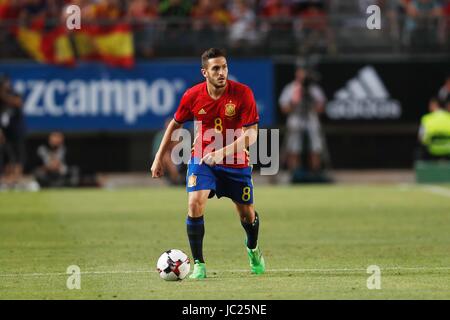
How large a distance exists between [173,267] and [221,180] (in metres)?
1.06

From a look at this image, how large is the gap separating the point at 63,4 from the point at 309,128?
6162mm

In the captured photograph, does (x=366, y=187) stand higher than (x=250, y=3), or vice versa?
(x=250, y=3)

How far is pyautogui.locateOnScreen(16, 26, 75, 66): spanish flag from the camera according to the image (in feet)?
94.1

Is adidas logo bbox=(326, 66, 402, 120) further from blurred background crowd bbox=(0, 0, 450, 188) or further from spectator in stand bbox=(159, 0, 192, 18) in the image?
spectator in stand bbox=(159, 0, 192, 18)

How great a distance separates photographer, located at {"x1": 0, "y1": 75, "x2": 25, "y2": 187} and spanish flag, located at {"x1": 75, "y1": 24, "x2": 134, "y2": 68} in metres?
2.24

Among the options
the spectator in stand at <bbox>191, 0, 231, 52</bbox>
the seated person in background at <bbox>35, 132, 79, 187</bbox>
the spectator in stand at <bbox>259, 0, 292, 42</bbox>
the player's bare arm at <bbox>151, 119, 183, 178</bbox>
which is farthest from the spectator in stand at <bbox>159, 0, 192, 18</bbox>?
the player's bare arm at <bbox>151, 119, 183, 178</bbox>

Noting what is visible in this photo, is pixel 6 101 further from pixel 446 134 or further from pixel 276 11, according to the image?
pixel 446 134

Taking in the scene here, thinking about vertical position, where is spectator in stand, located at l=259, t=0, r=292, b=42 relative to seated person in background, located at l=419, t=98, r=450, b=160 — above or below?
above

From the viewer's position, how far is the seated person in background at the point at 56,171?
89.6ft

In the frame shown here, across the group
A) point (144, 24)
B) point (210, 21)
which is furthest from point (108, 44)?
point (210, 21)

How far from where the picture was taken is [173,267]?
11.9 meters

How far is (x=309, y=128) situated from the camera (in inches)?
1138

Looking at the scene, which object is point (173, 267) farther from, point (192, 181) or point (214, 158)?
point (214, 158)
